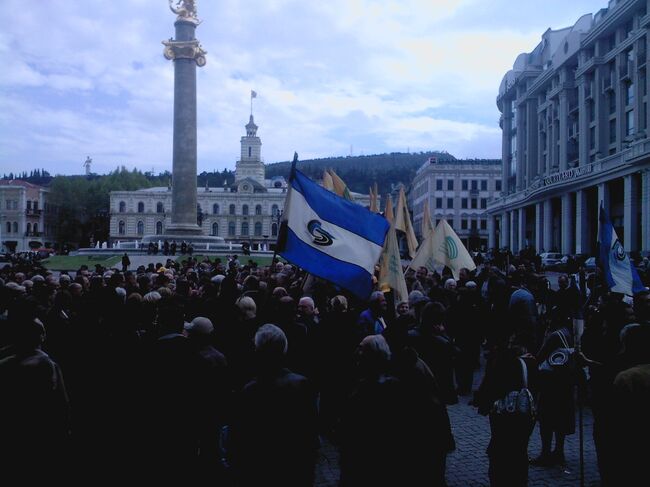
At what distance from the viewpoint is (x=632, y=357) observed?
190 inches

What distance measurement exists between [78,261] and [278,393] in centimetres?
4741

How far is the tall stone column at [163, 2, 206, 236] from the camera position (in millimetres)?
44812

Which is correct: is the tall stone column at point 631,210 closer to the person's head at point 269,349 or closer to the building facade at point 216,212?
the person's head at point 269,349

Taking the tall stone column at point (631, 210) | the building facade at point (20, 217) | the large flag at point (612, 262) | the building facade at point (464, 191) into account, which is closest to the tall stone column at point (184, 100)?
the tall stone column at point (631, 210)

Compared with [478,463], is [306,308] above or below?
above

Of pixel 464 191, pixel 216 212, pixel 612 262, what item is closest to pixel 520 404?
pixel 612 262

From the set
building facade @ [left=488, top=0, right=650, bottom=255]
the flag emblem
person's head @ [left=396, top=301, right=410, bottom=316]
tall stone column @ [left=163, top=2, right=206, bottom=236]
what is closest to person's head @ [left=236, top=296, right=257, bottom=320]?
the flag emblem

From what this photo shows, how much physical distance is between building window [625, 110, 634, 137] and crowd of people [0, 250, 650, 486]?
41.3 m

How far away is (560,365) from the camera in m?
6.93

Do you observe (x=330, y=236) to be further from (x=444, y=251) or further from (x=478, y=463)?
(x=444, y=251)

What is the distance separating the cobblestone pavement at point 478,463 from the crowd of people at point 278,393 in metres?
0.30

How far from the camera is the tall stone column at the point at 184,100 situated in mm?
44812

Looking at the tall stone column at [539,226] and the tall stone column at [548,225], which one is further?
the tall stone column at [539,226]

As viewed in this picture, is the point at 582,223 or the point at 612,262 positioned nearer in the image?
the point at 612,262
